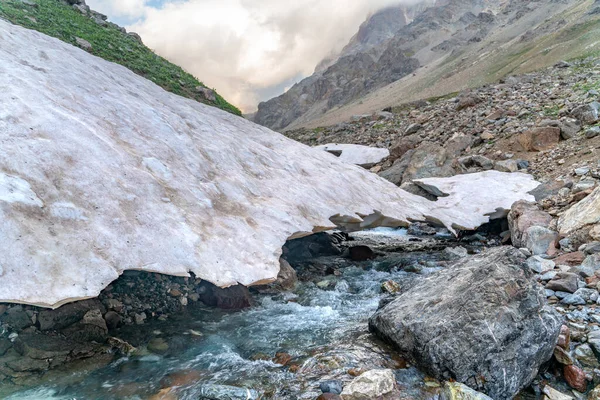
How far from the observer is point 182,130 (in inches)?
364

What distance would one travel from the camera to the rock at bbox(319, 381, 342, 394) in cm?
488

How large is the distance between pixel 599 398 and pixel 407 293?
2.70 meters

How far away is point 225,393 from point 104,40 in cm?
2266

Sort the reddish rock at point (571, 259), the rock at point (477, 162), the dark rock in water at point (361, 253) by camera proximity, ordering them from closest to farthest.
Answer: the reddish rock at point (571, 259)
the dark rock in water at point (361, 253)
the rock at point (477, 162)

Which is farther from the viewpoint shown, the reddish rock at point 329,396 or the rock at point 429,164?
the rock at point 429,164

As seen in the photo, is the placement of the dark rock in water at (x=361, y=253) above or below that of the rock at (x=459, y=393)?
above

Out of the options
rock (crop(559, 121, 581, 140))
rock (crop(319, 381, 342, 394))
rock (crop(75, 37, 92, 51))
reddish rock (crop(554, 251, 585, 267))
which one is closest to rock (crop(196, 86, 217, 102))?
rock (crop(75, 37, 92, 51))

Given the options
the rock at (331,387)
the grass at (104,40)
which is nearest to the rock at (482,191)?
the rock at (331,387)

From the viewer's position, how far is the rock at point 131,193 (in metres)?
4.55

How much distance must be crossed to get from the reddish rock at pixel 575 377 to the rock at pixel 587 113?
16.4 meters

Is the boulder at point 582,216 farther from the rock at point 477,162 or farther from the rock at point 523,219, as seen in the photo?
the rock at point 477,162

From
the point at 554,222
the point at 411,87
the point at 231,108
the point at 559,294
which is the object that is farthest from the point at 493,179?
the point at 411,87

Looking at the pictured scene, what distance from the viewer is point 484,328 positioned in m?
5.05

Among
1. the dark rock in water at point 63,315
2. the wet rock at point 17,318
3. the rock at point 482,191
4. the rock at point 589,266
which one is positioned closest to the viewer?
the wet rock at point 17,318
